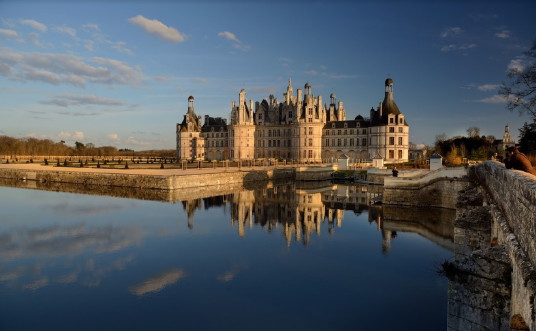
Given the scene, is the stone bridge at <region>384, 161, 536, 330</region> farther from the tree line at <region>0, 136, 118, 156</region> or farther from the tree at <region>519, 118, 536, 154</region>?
the tree line at <region>0, 136, 118, 156</region>

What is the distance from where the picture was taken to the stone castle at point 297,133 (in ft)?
189

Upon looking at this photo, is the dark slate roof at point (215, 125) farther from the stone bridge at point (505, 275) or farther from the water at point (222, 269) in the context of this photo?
the stone bridge at point (505, 275)

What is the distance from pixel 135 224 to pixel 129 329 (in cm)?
1208

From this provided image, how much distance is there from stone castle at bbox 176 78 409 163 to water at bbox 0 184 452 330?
122 ft

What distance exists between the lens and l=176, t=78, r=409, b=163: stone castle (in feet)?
189

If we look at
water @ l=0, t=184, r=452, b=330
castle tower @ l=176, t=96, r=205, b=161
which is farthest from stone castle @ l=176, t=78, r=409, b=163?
water @ l=0, t=184, r=452, b=330

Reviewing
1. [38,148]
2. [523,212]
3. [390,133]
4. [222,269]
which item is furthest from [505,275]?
[38,148]

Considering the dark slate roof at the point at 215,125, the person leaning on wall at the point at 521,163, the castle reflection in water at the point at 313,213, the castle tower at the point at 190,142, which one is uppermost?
the dark slate roof at the point at 215,125

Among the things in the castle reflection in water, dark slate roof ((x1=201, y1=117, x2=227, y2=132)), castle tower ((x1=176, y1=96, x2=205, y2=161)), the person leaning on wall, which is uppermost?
dark slate roof ((x1=201, y1=117, x2=227, y2=132))

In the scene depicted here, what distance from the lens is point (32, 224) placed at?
64.6 ft

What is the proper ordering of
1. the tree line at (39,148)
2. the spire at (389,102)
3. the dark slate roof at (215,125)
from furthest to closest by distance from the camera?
the dark slate roof at (215,125)
the tree line at (39,148)
the spire at (389,102)

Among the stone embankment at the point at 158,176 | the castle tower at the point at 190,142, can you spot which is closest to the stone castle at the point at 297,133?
the castle tower at the point at 190,142

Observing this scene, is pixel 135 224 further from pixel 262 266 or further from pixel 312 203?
pixel 312 203

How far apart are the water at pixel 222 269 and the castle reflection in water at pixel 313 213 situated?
0.15 meters
